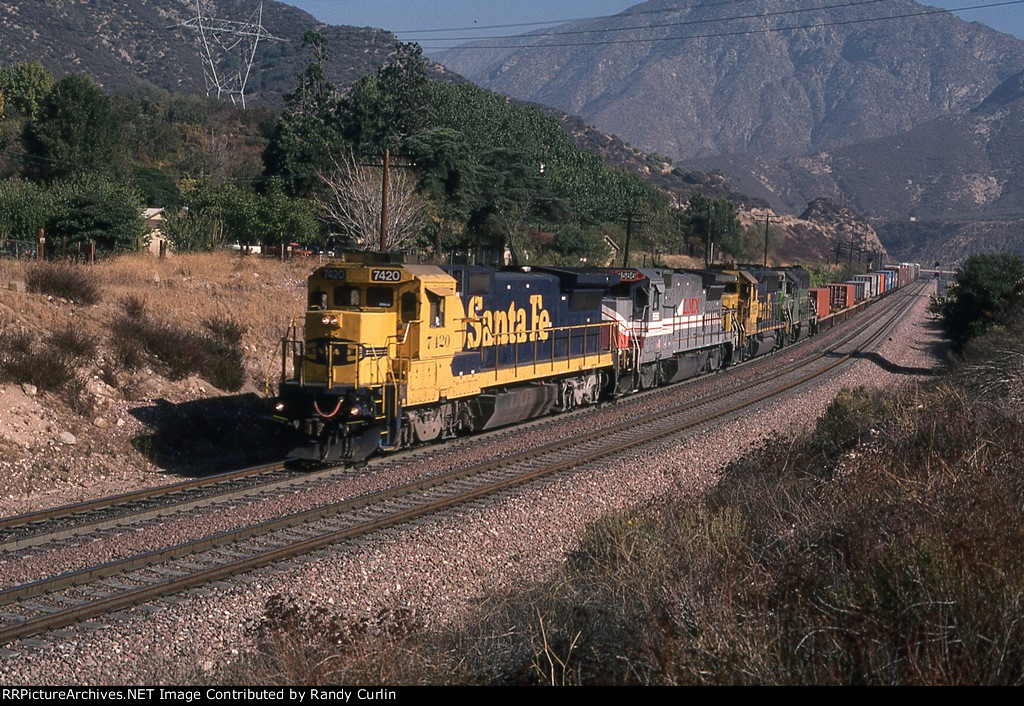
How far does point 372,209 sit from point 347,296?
2811 cm

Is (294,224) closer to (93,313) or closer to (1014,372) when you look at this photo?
(93,313)

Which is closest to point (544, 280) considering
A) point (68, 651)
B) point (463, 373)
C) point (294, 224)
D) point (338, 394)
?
point (463, 373)

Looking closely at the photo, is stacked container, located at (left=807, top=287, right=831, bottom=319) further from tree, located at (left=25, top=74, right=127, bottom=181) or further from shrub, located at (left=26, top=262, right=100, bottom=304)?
tree, located at (left=25, top=74, right=127, bottom=181)

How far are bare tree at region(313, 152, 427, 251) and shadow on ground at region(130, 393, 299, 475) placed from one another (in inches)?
907

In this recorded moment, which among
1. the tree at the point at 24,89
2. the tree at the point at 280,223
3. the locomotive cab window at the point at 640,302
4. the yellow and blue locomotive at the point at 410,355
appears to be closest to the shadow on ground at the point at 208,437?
the yellow and blue locomotive at the point at 410,355

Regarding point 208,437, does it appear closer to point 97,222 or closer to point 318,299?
point 318,299

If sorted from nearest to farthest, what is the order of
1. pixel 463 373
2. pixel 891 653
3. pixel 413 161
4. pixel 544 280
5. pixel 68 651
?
pixel 891 653, pixel 68 651, pixel 463 373, pixel 544 280, pixel 413 161

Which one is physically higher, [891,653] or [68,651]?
[891,653]

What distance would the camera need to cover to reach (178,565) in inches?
417

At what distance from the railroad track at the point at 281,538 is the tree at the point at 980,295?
23.4m

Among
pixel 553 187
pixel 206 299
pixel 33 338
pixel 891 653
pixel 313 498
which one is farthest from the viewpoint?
pixel 553 187

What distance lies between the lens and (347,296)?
16.2 metres

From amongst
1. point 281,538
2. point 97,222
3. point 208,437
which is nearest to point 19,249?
point 97,222

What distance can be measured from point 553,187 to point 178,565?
6731cm
